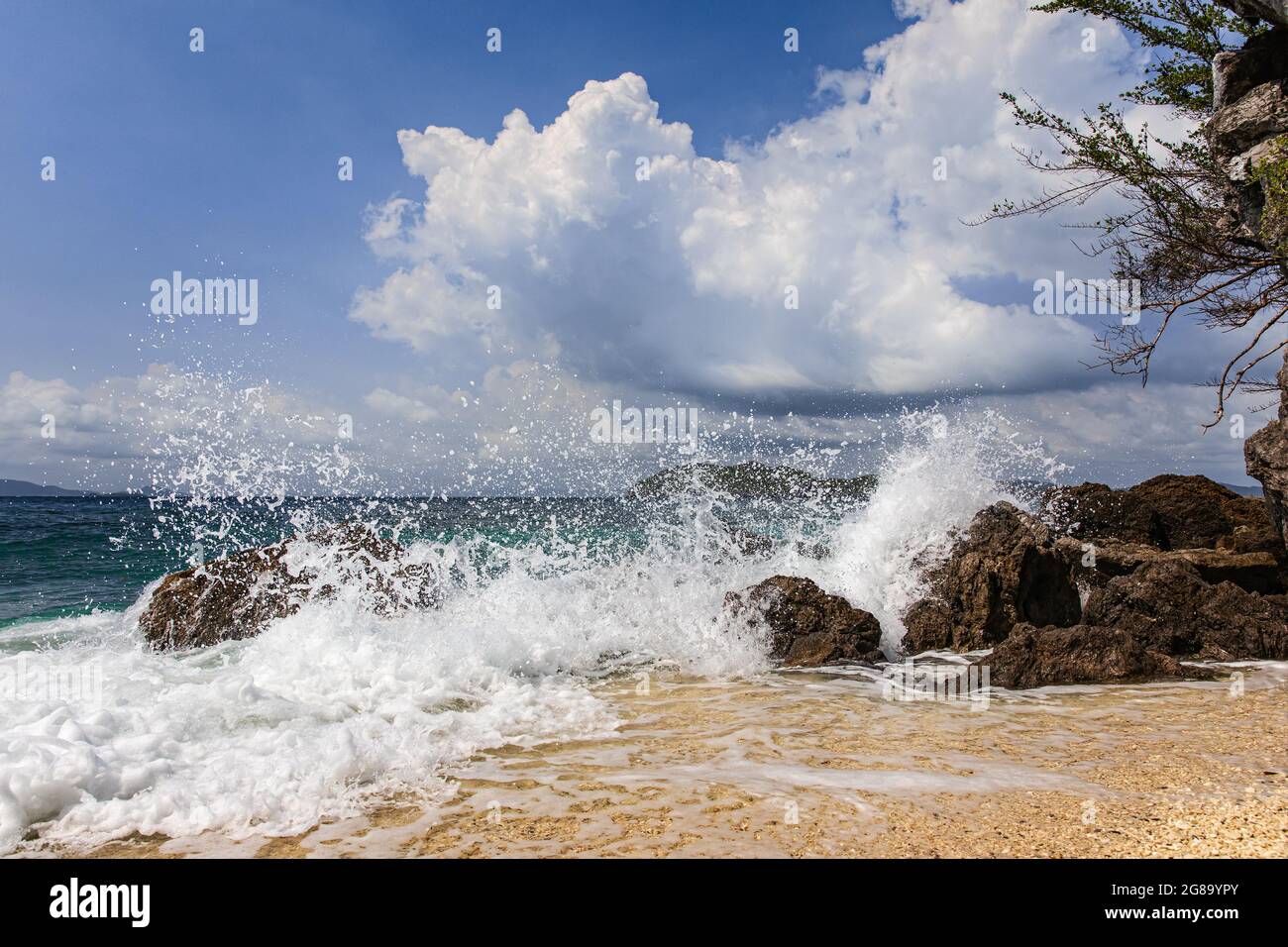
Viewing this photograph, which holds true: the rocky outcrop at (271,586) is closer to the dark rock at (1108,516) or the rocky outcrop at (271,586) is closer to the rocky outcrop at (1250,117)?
the dark rock at (1108,516)

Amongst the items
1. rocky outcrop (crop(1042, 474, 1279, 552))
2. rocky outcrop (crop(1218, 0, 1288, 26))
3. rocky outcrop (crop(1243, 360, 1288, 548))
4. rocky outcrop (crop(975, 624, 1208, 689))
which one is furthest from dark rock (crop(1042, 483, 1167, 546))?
rocky outcrop (crop(1218, 0, 1288, 26))

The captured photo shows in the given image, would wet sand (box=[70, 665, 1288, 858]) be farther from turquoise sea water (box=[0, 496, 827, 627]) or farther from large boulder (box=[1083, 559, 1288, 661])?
turquoise sea water (box=[0, 496, 827, 627])

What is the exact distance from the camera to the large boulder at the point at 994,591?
30.7 ft

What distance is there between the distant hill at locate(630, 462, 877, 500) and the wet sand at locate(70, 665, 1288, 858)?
702cm

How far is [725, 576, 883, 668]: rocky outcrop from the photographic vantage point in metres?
8.70


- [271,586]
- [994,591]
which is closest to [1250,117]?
[994,591]

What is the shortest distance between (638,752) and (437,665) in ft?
10.3

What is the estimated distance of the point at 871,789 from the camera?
4.32m

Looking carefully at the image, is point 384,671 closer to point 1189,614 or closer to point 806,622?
point 806,622

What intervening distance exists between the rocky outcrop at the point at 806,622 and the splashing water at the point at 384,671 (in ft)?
1.09

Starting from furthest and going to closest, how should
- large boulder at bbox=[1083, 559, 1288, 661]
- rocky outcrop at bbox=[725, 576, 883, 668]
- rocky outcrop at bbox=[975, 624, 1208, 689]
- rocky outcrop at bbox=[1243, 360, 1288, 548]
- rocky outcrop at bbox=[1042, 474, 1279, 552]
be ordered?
rocky outcrop at bbox=[1042, 474, 1279, 552], rocky outcrop at bbox=[1243, 360, 1288, 548], rocky outcrop at bbox=[725, 576, 883, 668], large boulder at bbox=[1083, 559, 1288, 661], rocky outcrop at bbox=[975, 624, 1208, 689]

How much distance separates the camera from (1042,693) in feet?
22.9
